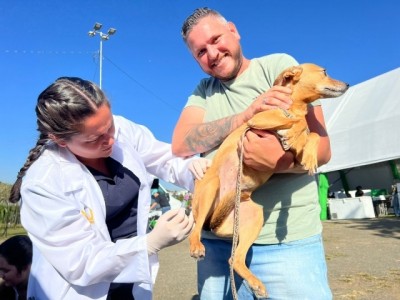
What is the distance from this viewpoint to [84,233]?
84.5 inches

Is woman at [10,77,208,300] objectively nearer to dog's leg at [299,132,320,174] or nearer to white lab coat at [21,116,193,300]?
white lab coat at [21,116,193,300]

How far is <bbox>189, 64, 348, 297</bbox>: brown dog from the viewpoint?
7.35ft

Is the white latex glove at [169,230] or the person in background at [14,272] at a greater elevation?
the white latex glove at [169,230]

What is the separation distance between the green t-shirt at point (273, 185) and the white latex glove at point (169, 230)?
394 mm

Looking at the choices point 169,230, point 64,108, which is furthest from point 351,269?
point 64,108

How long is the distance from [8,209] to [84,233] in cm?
2168

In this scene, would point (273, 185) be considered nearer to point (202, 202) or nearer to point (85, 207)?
point (202, 202)

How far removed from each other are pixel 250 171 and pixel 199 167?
34 cm

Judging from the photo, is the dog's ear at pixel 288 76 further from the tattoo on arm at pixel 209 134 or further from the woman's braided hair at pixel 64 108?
the woman's braided hair at pixel 64 108

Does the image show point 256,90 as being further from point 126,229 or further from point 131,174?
point 126,229

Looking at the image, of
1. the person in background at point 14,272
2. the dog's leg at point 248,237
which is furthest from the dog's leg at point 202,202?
the person in background at point 14,272

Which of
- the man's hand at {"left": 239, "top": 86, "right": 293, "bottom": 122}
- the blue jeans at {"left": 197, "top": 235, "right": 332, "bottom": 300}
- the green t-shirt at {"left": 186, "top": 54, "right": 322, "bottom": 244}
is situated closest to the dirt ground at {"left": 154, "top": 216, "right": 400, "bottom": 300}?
the blue jeans at {"left": 197, "top": 235, "right": 332, "bottom": 300}

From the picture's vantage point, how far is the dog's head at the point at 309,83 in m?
2.46

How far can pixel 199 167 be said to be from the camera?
2545 millimetres
